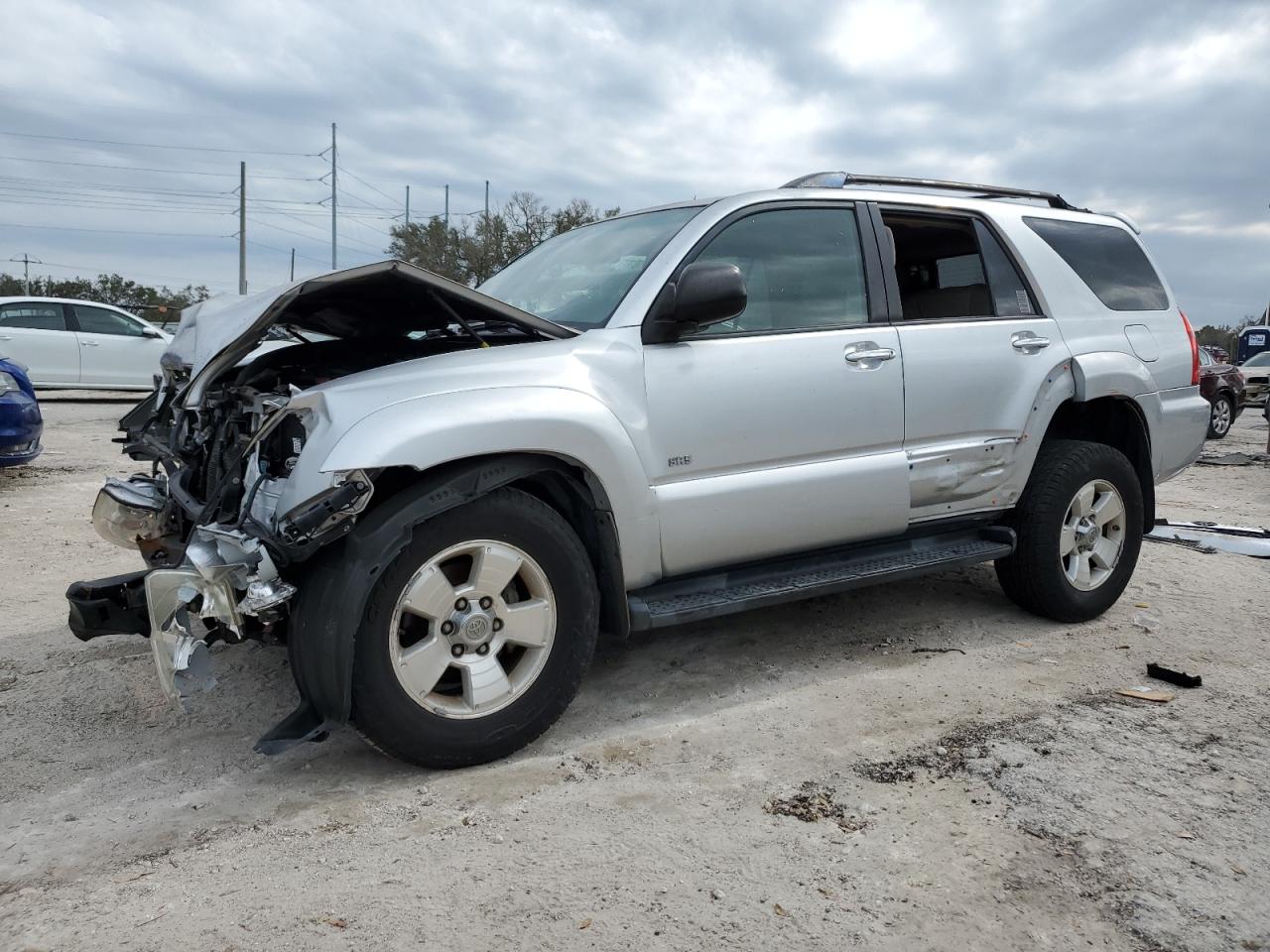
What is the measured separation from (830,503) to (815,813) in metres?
1.31

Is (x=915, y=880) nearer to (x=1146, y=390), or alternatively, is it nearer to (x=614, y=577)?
(x=614, y=577)

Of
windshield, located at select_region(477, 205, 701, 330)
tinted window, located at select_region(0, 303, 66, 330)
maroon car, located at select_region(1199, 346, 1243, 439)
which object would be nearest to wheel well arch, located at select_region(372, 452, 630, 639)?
windshield, located at select_region(477, 205, 701, 330)

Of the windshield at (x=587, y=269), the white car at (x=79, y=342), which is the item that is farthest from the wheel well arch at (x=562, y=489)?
the white car at (x=79, y=342)

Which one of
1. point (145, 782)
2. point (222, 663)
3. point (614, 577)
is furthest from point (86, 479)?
point (614, 577)

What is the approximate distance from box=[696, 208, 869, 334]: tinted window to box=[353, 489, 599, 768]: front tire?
1.11 m

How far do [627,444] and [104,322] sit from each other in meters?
13.9

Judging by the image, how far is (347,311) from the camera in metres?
3.57

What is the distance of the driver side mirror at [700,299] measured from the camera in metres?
3.24

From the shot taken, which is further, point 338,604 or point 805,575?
point 805,575

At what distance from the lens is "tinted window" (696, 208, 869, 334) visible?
372 centimetres

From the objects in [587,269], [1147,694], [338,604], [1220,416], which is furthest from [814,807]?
[1220,416]

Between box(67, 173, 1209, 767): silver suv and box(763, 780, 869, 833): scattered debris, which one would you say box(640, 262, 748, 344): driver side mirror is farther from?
box(763, 780, 869, 833): scattered debris

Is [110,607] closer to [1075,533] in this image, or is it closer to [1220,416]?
[1075,533]

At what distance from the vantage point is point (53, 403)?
48.5ft
